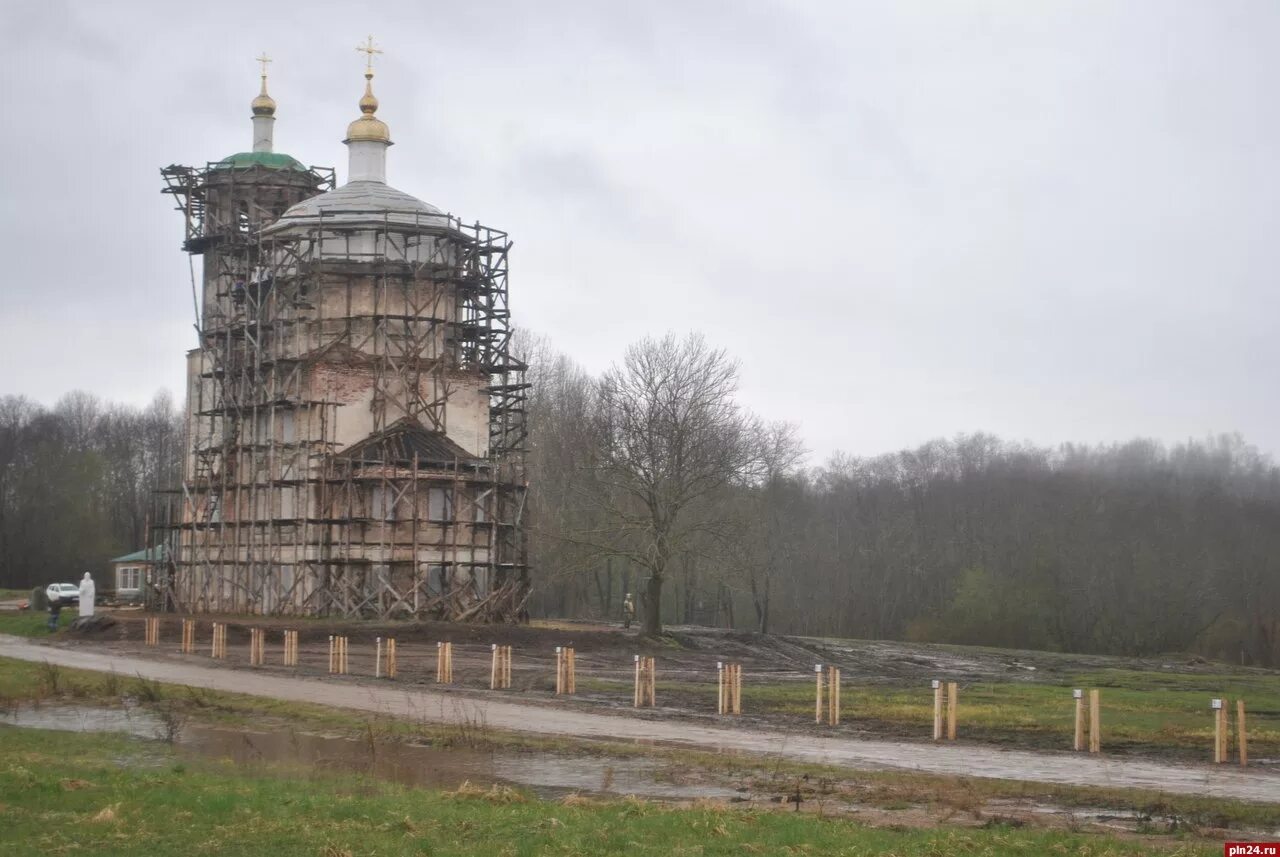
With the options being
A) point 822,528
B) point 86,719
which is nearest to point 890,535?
point 822,528

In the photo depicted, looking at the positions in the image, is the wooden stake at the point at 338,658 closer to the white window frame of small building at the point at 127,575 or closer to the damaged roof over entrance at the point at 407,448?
the damaged roof over entrance at the point at 407,448

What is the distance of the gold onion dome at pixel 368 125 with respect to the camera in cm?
6588

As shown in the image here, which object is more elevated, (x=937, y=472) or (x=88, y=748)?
(x=937, y=472)

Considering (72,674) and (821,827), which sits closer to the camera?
(821,827)

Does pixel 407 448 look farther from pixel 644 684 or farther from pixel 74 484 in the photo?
pixel 74 484

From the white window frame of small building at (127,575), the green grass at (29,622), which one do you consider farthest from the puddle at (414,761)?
the white window frame of small building at (127,575)

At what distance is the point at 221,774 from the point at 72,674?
56.3 ft

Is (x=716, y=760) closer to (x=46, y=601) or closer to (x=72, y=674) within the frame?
(x=72, y=674)

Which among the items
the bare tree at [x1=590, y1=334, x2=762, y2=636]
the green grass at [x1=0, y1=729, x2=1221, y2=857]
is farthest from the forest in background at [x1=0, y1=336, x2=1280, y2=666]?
the green grass at [x1=0, y1=729, x2=1221, y2=857]

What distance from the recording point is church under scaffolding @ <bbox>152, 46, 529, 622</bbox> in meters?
57.4

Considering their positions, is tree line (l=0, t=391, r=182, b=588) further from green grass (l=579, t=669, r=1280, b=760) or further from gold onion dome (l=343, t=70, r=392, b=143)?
green grass (l=579, t=669, r=1280, b=760)

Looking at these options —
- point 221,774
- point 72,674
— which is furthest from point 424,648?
point 221,774

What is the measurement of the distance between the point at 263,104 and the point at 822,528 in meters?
48.0

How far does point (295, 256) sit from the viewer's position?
202 feet
